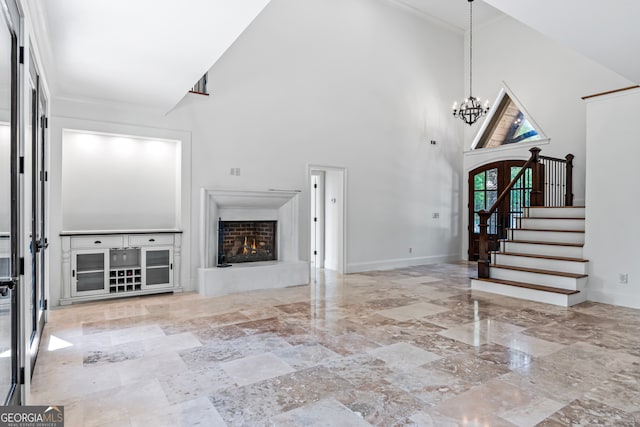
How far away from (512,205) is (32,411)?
27.7 ft

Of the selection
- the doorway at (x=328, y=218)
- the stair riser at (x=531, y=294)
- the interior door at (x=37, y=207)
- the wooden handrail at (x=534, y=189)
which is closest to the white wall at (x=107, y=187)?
the interior door at (x=37, y=207)

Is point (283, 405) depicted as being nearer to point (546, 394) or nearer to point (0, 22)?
point (546, 394)

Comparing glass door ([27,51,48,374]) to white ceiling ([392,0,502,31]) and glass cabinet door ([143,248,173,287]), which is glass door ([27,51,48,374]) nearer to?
glass cabinet door ([143,248,173,287])

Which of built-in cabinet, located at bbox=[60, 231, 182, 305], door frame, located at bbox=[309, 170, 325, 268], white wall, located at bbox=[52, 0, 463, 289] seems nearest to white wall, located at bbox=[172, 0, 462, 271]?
white wall, located at bbox=[52, 0, 463, 289]

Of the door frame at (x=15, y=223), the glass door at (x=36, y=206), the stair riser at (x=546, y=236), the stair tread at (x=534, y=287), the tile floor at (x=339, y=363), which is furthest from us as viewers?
the stair riser at (x=546, y=236)

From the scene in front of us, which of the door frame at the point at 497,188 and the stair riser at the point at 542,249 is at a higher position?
the door frame at the point at 497,188

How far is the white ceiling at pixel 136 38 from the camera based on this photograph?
8.84 ft

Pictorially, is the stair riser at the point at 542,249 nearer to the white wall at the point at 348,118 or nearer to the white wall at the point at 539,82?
the white wall at the point at 539,82

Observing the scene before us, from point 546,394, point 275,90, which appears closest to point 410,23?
point 275,90

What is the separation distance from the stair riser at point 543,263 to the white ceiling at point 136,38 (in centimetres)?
518

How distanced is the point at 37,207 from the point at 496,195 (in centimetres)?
844

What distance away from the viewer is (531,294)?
5.42 metres

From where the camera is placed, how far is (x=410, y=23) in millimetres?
8594

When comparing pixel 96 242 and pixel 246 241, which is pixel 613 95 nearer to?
pixel 246 241
